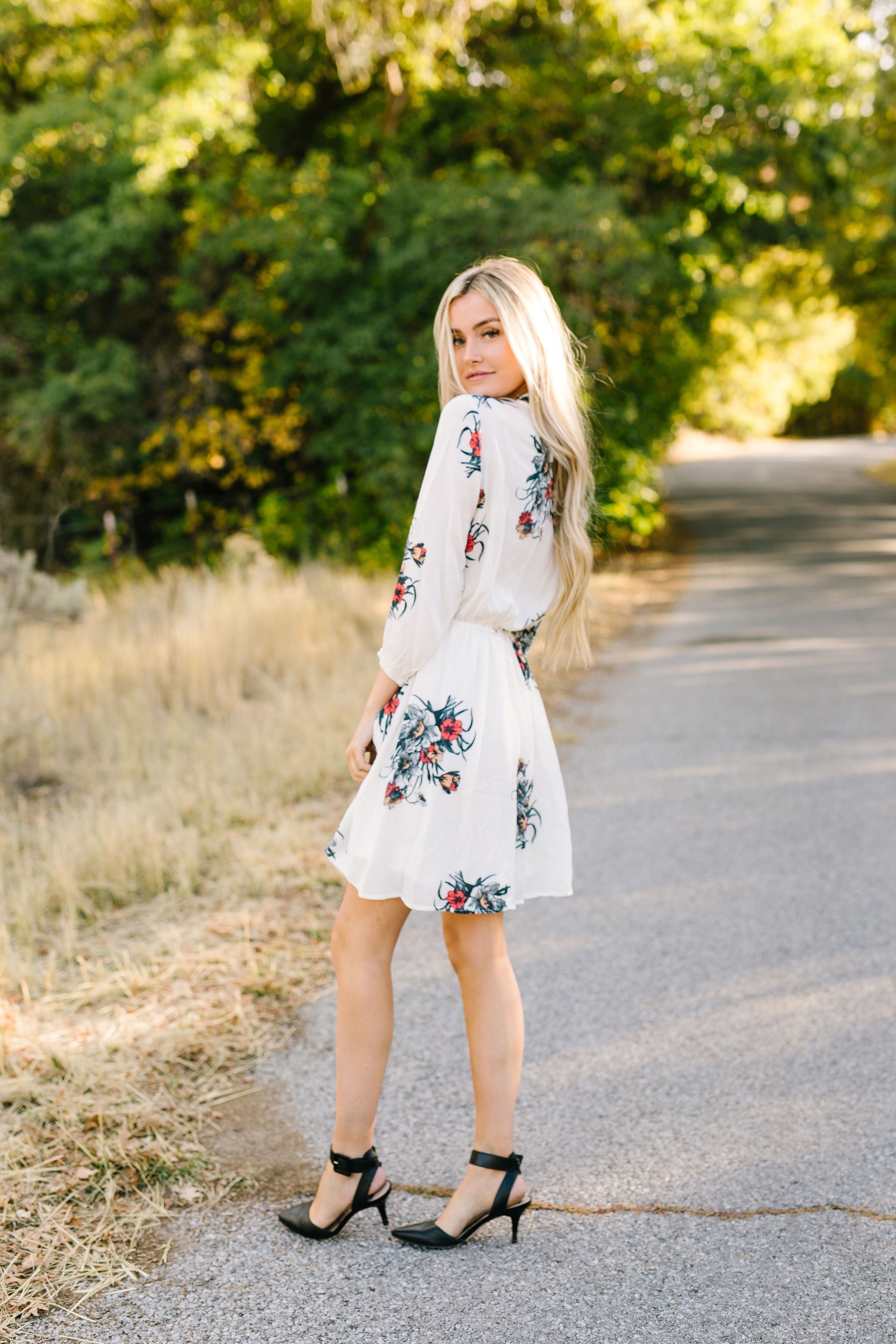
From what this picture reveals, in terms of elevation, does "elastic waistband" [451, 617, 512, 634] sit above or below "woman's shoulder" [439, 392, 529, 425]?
below

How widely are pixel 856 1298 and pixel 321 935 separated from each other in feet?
7.21

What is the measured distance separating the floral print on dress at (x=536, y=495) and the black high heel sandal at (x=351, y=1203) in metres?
1.38

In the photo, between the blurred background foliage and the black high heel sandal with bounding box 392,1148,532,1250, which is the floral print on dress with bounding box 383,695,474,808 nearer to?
the black high heel sandal with bounding box 392,1148,532,1250

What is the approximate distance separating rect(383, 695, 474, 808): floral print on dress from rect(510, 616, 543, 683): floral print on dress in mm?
205

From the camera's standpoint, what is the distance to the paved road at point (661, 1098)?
2219 mm

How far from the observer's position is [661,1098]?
2.97 m

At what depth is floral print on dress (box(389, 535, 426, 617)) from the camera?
2.31 meters

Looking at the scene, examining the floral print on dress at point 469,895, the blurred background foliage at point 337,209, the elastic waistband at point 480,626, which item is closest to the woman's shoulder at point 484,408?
the elastic waistband at point 480,626

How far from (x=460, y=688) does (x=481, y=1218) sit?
113cm

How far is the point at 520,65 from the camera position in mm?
12719

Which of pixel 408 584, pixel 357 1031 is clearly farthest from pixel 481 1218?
pixel 408 584

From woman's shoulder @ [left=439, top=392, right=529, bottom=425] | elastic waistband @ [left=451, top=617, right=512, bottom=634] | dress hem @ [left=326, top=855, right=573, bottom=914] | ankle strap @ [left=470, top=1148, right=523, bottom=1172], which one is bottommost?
ankle strap @ [left=470, top=1148, right=523, bottom=1172]

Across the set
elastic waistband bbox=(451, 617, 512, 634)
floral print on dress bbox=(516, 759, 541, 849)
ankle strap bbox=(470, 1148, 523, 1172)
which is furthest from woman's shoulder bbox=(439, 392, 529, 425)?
ankle strap bbox=(470, 1148, 523, 1172)

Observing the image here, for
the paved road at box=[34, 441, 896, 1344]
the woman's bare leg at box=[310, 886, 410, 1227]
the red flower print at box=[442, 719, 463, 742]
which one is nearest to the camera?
the paved road at box=[34, 441, 896, 1344]
